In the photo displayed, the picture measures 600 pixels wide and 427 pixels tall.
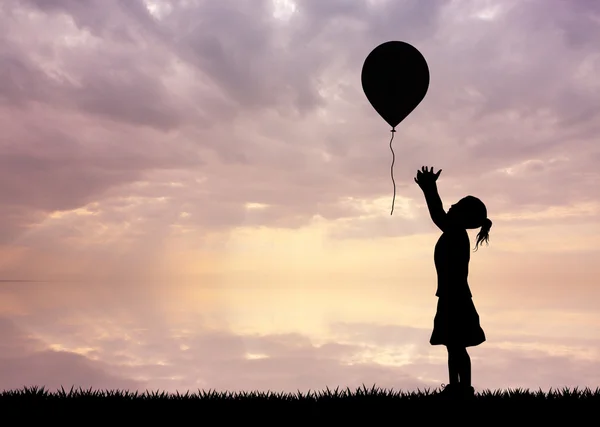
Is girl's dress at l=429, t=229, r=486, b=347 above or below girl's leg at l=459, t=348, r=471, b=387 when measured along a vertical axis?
above

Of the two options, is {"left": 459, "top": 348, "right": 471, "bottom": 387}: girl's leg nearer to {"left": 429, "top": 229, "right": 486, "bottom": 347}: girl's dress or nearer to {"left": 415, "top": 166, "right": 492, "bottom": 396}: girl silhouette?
{"left": 415, "top": 166, "right": 492, "bottom": 396}: girl silhouette

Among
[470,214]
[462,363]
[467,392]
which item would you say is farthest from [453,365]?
[470,214]

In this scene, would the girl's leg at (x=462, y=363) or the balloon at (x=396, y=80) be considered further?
the balloon at (x=396, y=80)

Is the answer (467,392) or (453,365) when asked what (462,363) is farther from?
(467,392)

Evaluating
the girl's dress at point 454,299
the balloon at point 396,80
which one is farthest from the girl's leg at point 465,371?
the balloon at point 396,80

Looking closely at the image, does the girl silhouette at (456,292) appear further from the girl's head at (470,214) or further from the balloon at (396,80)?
the balloon at (396,80)

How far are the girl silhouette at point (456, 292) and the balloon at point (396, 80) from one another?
211cm

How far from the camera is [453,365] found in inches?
314

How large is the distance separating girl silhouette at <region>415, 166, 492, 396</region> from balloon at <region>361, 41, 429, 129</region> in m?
2.11

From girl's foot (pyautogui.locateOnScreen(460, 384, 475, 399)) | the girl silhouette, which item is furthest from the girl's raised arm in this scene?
girl's foot (pyautogui.locateOnScreen(460, 384, 475, 399))

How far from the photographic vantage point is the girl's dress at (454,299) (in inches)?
312

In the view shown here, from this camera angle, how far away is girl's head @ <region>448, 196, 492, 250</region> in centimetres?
813

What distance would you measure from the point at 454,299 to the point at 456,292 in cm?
9

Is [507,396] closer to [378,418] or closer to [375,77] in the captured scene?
[378,418]
